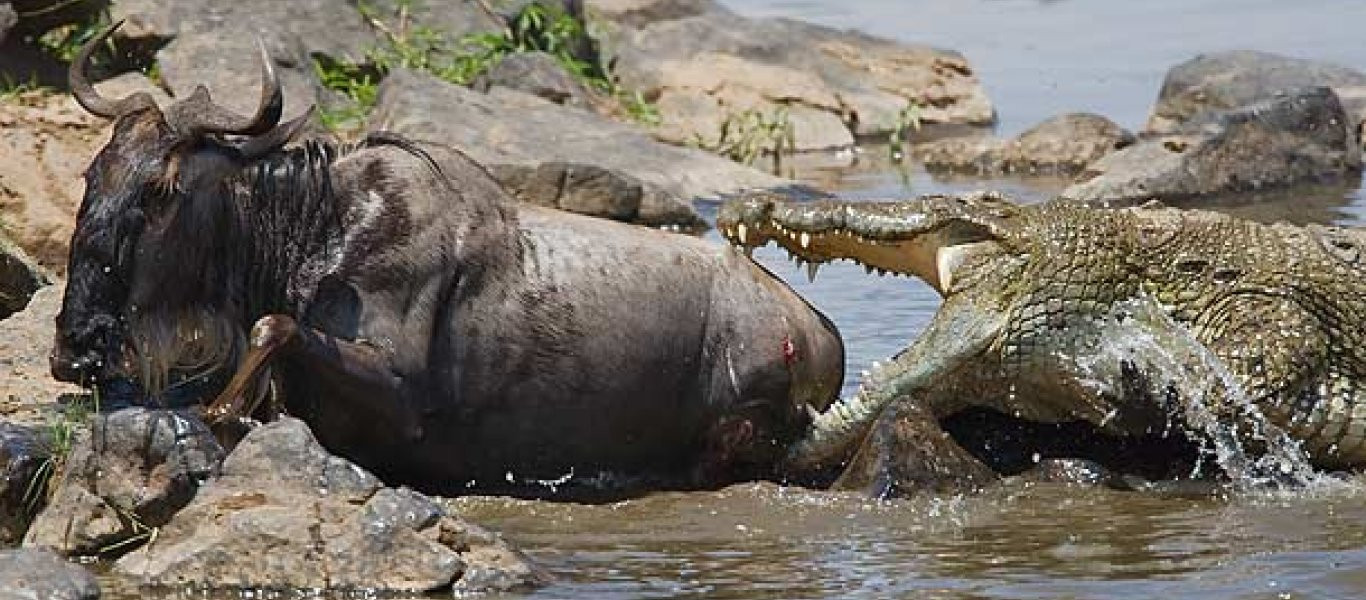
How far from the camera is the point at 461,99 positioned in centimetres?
1628

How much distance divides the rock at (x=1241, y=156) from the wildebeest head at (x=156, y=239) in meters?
8.53

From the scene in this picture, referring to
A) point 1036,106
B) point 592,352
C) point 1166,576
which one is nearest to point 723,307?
point 592,352

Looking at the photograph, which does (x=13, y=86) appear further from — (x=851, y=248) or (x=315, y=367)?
(x=315, y=367)

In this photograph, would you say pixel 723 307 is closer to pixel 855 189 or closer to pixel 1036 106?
pixel 855 189

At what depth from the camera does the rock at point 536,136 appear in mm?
15477

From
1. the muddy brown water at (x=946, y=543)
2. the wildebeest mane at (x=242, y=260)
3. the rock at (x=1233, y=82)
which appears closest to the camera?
the muddy brown water at (x=946, y=543)

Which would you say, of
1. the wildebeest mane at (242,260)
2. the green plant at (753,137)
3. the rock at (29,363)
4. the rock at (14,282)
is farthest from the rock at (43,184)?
the green plant at (753,137)

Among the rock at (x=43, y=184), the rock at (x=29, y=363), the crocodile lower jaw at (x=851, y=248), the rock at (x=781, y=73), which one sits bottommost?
the rock at (x=781, y=73)

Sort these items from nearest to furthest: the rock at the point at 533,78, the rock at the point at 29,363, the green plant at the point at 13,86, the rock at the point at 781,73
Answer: the rock at the point at 29,363 < the green plant at the point at 13,86 < the rock at the point at 533,78 < the rock at the point at 781,73

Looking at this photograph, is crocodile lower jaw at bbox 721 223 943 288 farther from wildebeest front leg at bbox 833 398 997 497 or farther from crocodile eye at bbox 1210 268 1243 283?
crocodile eye at bbox 1210 268 1243 283

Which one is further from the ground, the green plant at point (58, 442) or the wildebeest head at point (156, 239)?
the wildebeest head at point (156, 239)

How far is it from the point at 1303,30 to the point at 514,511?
64.5 feet

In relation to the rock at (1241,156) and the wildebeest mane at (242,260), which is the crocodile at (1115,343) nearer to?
the wildebeest mane at (242,260)

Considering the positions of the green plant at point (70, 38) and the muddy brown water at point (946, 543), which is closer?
the muddy brown water at point (946, 543)
